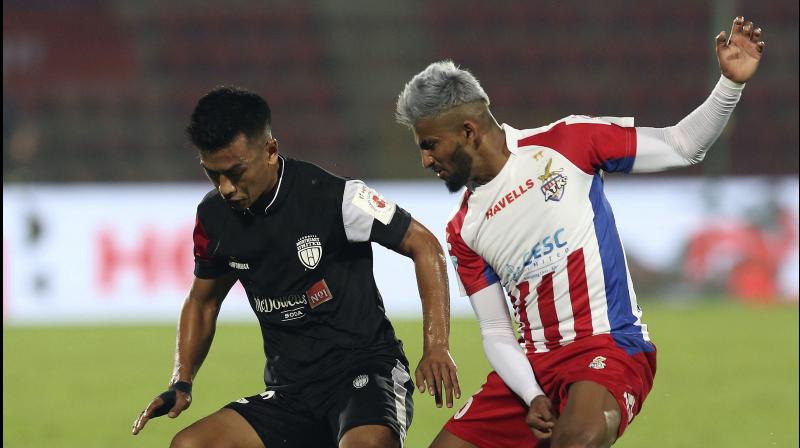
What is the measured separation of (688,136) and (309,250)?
148 cm

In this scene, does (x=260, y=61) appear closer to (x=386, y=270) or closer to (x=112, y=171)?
(x=112, y=171)

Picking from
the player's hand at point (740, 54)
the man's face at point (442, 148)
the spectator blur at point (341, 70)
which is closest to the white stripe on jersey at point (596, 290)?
the man's face at point (442, 148)

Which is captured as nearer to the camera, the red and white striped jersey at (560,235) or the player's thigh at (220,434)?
the player's thigh at (220,434)

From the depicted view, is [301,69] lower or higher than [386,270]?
higher

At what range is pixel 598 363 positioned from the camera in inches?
172

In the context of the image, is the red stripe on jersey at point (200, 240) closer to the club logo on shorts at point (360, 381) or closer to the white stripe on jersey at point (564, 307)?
the club logo on shorts at point (360, 381)

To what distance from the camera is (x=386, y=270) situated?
13688mm

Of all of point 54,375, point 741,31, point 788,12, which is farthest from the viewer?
point 788,12

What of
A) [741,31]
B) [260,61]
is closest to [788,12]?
[260,61]

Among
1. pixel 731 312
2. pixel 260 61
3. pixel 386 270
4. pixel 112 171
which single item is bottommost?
pixel 731 312

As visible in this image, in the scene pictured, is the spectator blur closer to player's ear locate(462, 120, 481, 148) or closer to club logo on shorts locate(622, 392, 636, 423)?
player's ear locate(462, 120, 481, 148)

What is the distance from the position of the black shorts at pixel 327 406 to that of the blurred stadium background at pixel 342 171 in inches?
99.9

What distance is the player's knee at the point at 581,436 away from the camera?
404cm

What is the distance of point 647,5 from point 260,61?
5911 millimetres
